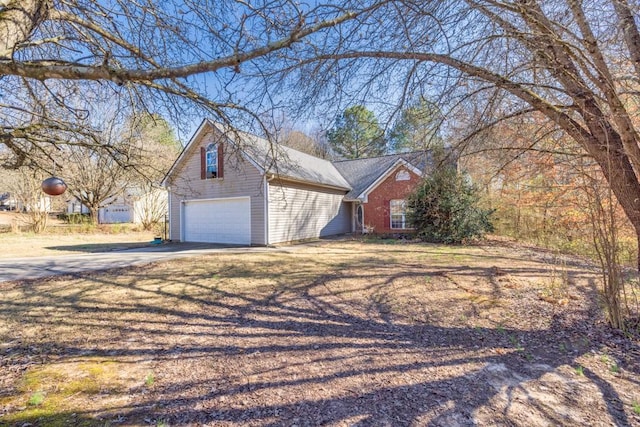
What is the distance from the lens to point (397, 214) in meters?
16.6

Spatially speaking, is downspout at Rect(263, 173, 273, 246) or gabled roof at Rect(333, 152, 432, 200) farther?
gabled roof at Rect(333, 152, 432, 200)

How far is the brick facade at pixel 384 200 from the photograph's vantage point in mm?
16344

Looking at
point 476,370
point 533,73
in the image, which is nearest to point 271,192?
point 533,73

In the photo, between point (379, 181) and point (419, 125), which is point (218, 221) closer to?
point (379, 181)

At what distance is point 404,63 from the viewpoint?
15.9 feet

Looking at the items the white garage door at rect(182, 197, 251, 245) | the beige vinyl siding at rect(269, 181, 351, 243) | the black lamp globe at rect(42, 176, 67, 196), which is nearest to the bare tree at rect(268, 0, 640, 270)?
the black lamp globe at rect(42, 176, 67, 196)

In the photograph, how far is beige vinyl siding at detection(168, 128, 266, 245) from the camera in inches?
495

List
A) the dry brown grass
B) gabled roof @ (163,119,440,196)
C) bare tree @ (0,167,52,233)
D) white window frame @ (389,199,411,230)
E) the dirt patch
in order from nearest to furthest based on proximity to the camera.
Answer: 1. the dirt patch
2. the dry brown grass
3. gabled roof @ (163,119,440,196)
4. white window frame @ (389,199,411,230)
5. bare tree @ (0,167,52,233)

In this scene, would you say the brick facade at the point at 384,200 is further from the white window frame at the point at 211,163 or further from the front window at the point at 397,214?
the white window frame at the point at 211,163

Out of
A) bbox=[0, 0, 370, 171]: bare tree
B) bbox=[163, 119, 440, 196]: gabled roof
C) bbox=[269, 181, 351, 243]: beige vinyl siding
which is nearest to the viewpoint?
bbox=[0, 0, 370, 171]: bare tree

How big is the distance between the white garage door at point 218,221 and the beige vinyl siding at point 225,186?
306mm

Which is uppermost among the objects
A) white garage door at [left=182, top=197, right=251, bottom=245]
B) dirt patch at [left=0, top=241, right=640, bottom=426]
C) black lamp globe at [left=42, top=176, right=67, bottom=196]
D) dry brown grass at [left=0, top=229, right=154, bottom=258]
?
black lamp globe at [left=42, top=176, right=67, bottom=196]

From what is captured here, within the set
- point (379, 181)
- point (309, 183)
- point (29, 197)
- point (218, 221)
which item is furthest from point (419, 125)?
point (29, 197)

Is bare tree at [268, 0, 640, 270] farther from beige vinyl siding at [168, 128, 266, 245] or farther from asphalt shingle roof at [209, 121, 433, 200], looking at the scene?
asphalt shingle roof at [209, 121, 433, 200]
